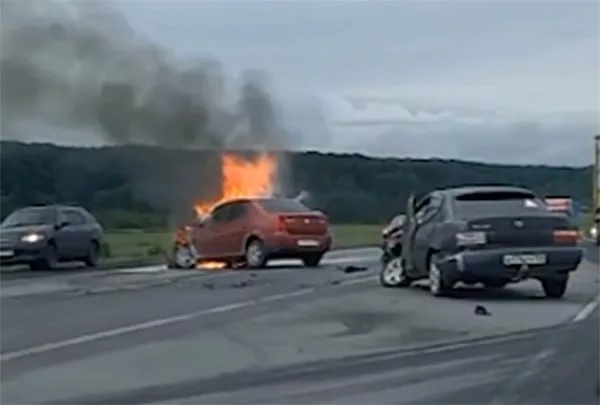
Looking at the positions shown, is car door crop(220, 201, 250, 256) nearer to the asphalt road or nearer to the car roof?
the asphalt road

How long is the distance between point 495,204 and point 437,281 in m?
1.35

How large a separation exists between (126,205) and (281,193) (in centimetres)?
1379

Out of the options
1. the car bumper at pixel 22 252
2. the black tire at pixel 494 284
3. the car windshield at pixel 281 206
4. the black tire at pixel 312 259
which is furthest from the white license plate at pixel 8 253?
the black tire at pixel 494 284

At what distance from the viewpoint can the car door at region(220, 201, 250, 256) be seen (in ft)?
98.5

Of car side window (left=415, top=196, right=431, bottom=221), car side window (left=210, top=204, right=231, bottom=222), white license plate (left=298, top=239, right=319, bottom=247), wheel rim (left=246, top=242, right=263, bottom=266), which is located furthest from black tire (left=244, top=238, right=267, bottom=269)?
car side window (left=415, top=196, right=431, bottom=221)

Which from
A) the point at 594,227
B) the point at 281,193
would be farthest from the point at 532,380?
the point at 594,227

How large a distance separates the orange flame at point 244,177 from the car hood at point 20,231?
7481 millimetres

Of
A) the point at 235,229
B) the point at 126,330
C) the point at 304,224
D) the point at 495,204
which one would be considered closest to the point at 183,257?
Answer: the point at 235,229

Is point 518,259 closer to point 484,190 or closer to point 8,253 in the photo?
point 484,190

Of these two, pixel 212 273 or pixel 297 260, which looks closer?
pixel 212 273

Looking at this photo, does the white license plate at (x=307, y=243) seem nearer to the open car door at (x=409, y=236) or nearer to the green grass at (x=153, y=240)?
the open car door at (x=409, y=236)

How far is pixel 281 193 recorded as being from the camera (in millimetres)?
40219

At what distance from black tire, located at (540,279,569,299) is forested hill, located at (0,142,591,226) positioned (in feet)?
63.3

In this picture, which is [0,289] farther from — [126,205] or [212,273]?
[126,205]
